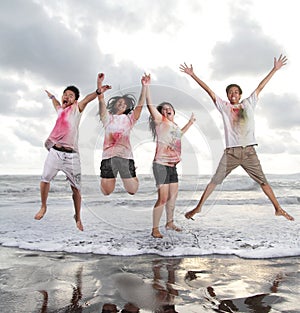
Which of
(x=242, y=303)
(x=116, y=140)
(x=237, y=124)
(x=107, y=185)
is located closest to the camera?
(x=242, y=303)

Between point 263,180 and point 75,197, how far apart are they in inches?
110

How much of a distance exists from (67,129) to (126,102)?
34.6 inches

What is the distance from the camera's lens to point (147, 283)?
361cm

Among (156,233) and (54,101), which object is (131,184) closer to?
(156,233)

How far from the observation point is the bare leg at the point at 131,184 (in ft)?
16.6

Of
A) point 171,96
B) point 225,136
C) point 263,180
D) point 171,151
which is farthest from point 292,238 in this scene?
point 171,96

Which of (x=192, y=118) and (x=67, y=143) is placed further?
(x=67, y=143)

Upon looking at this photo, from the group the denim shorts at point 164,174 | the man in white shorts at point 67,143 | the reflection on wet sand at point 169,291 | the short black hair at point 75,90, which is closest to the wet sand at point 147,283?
the reflection on wet sand at point 169,291

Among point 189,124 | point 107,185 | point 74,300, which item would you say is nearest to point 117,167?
point 107,185

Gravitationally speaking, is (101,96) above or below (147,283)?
above

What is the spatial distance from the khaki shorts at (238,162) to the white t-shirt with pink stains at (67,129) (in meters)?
2.03

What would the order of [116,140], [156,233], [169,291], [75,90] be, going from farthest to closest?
[156,233], [75,90], [116,140], [169,291]

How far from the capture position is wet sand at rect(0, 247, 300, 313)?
9.87ft

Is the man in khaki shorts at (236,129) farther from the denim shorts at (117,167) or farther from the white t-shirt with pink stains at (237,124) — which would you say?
the denim shorts at (117,167)
